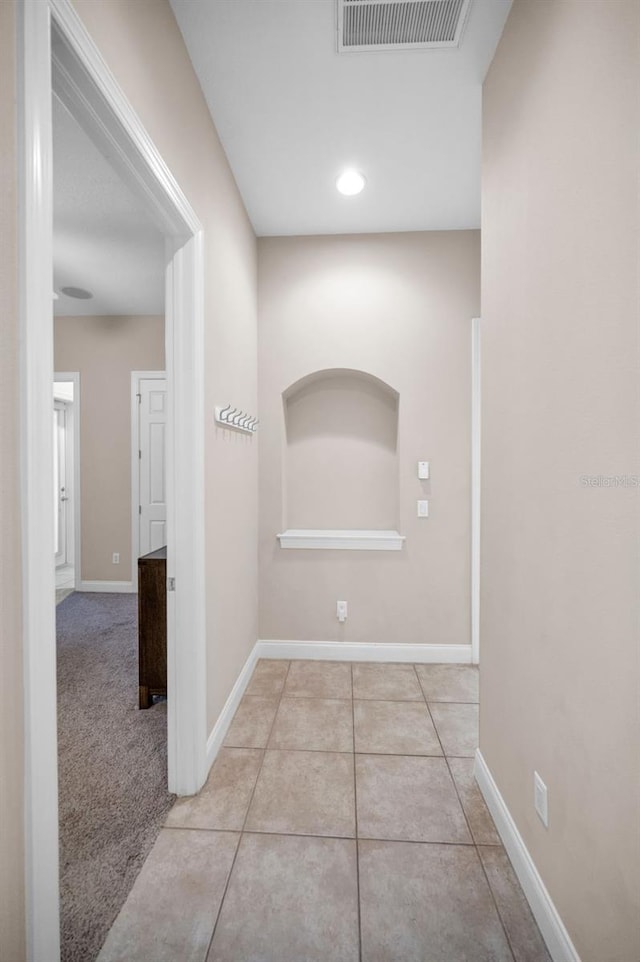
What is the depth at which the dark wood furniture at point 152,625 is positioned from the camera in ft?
7.63

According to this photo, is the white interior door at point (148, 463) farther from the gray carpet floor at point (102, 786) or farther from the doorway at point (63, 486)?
the gray carpet floor at point (102, 786)

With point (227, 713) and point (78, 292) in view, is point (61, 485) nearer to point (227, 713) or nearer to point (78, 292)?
point (78, 292)

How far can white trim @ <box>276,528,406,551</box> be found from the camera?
2980mm

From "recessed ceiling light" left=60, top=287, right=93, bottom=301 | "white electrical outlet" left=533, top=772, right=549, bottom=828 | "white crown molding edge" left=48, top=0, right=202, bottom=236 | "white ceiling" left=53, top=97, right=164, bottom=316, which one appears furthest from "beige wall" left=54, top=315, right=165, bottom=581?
"white electrical outlet" left=533, top=772, right=549, bottom=828

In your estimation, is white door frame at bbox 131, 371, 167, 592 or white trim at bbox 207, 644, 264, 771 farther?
white door frame at bbox 131, 371, 167, 592

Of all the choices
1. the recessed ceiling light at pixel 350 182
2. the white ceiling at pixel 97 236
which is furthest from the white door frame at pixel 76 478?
the recessed ceiling light at pixel 350 182

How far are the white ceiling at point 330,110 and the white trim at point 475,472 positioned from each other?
0.79 m

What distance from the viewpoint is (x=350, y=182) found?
2402 millimetres

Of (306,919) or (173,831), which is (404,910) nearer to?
(306,919)

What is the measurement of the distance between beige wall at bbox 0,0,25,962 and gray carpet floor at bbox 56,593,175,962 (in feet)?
2.30

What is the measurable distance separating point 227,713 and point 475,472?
2.03 metres

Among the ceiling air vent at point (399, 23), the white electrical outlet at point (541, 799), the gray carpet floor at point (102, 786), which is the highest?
the ceiling air vent at point (399, 23)

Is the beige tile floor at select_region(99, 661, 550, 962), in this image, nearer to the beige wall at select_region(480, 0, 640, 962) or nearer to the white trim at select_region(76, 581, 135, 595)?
the beige wall at select_region(480, 0, 640, 962)

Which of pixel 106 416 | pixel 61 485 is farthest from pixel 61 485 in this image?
pixel 106 416
